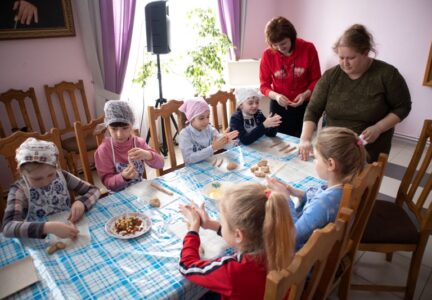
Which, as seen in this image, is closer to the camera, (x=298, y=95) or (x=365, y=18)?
(x=298, y=95)

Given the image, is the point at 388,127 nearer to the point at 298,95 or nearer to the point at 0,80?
the point at 298,95

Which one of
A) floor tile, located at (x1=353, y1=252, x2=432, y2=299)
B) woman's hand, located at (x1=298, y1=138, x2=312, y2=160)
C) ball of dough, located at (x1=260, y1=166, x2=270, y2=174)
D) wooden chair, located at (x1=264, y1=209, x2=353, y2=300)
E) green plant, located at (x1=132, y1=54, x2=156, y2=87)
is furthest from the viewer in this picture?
green plant, located at (x1=132, y1=54, x2=156, y2=87)

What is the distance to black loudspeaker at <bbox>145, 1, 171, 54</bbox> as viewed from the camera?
2.96 metres

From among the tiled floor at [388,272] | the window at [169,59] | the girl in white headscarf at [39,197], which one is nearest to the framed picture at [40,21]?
the window at [169,59]

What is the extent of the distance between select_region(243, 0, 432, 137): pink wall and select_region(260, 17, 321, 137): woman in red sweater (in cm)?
Answer: 198

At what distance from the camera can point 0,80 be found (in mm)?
2750

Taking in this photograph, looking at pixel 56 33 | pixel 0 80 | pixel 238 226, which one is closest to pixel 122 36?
pixel 56 33

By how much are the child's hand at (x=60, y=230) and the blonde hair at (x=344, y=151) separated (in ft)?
3.51

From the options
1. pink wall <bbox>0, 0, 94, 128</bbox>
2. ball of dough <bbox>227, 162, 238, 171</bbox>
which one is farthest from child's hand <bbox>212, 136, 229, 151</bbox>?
pink wall <bbox>0, 0, 94, 128</bbox>

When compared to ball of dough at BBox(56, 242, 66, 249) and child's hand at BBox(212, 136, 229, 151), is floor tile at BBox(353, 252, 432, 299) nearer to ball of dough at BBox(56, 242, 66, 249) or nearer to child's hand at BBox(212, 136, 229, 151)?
child's hand at BBox(212, 136, 229, 151)

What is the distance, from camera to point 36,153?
1346 mm

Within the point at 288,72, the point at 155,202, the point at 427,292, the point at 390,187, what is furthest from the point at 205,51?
the point at 427,292

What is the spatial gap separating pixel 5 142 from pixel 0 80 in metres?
1.63

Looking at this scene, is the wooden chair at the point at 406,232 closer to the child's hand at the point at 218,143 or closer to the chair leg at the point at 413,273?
the chair leg at the point at 413,273
